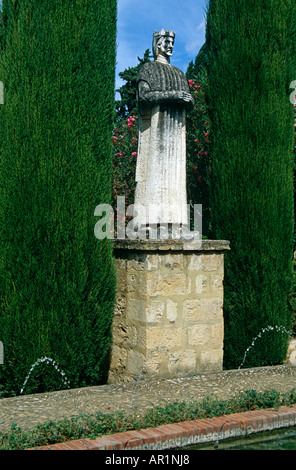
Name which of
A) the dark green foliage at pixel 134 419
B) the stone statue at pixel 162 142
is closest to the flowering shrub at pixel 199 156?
the stone statue at pixel 162 142

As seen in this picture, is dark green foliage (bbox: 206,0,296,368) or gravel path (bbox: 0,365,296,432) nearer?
gravel path (bbox: 0,365,296,432)

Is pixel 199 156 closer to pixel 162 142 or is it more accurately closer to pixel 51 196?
pixel 162 142

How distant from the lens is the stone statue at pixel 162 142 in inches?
246

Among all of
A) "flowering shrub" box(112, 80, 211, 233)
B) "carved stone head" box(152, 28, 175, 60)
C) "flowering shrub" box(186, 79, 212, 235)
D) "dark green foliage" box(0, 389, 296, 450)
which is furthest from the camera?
"flowering shrub" box(112, 80, 211, 233)

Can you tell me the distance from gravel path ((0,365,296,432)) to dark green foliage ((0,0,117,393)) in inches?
18.5

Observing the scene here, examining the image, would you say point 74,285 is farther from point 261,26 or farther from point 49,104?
point 261,26

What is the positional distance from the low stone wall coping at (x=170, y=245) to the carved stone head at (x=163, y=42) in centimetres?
251

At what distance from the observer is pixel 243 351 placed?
23.6 ft

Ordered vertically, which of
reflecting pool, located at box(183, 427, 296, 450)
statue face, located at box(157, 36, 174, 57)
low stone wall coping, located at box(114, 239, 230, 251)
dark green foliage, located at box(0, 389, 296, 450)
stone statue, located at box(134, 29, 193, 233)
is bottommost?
reflecting pool, located at box(183, 427, 296, 450)

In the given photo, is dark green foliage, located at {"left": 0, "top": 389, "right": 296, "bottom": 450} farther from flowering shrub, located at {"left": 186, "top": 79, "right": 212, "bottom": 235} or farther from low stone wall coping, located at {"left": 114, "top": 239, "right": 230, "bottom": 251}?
flowering shrub, located at {"left": 186, "top": 79, "right": 212, "bottom": 235}

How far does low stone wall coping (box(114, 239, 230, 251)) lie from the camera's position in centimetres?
582

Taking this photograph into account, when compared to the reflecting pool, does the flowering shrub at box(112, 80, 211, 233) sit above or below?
above

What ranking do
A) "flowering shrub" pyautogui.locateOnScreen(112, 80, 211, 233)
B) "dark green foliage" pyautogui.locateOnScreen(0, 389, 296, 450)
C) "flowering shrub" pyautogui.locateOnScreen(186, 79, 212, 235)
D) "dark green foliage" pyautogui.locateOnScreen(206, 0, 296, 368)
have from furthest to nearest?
1. "flowering shrub" pyautogui.locateOnScreen(112, 80, 211, 233)
2. "flowering shrub" pyautogui.locateOnScreen(186, 79, 212, 235)
3. "dark green foliage" pyautogui.locateOnScreen(206, 0, 296, 368)
4. "dark green foliage" pyautogui.locateOnScreen(0, 389, 296, 450)

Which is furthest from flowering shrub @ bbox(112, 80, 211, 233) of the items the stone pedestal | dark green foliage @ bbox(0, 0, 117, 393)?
dark green foliage @ bbox(0, 0, 117, 393)
